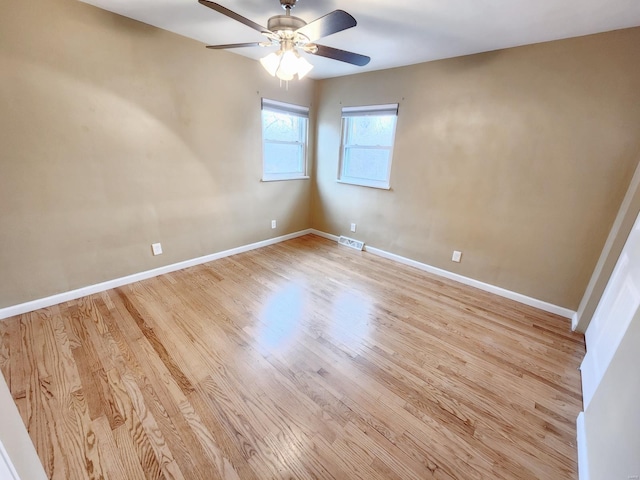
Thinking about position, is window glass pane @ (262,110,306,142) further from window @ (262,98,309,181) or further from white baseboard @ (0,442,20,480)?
white baseboard @ (0,442,20,480)

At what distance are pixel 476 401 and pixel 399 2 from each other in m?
2.54

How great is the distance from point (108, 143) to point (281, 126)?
1.99 metres

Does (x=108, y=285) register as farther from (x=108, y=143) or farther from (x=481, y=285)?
(x=481, y=285)

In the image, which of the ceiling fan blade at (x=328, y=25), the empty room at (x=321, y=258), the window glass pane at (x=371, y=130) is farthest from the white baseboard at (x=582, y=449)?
the window glass pane at (x=371, y=130)

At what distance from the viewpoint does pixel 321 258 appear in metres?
3.57

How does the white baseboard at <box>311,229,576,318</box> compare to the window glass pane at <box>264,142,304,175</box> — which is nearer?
the white baseboard at <box>311,229,576,318</box>

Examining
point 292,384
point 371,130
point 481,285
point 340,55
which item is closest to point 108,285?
point 292,384

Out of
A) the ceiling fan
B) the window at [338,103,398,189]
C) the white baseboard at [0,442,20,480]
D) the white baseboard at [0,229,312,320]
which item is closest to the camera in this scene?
the white baseboard at [0,442,20,480]

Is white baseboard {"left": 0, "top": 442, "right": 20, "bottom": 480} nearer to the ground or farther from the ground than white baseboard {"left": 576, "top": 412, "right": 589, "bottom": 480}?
farther from the ground

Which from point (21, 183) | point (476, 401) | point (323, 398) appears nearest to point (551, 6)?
point (476, 401)

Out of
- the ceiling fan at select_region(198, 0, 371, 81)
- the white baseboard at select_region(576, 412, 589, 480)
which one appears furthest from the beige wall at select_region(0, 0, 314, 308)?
the white baseboard at select_region(576, 412, 589, 480)

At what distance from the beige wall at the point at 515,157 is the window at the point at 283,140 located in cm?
69

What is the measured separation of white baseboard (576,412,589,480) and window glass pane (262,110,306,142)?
372 centimetres

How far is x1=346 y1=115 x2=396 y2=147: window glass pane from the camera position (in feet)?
11.0
